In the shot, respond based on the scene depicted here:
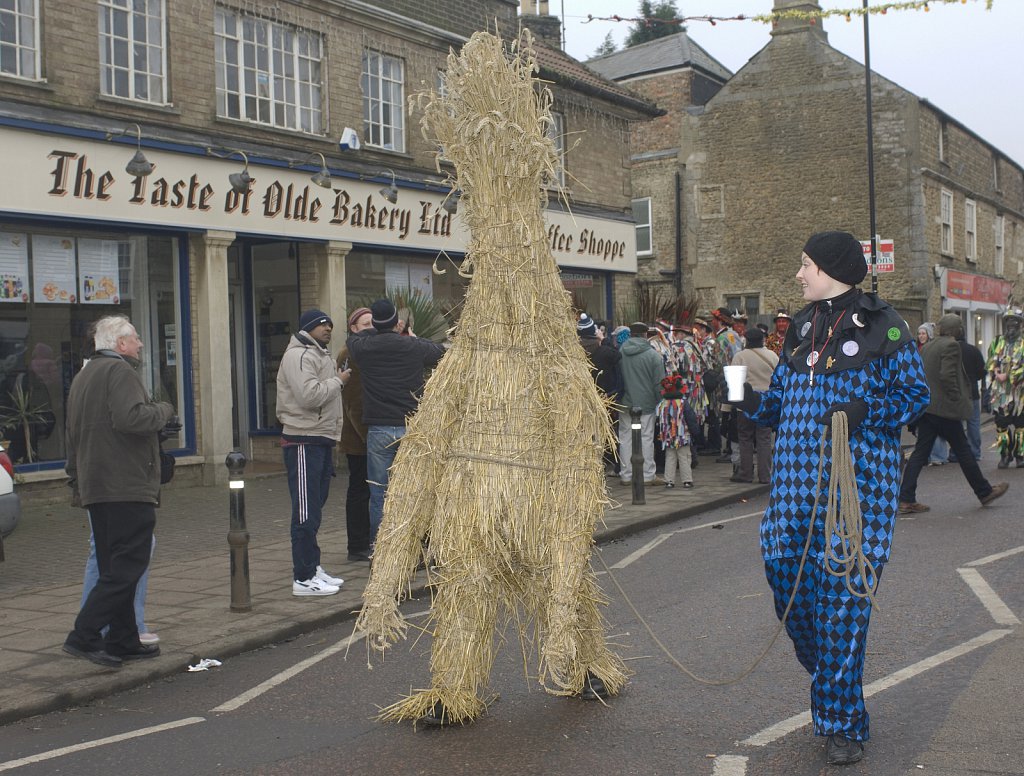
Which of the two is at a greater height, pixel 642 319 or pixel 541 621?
pixel 642 319

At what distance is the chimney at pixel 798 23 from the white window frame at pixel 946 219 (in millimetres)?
5380

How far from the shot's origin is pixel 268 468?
15258 millimetres

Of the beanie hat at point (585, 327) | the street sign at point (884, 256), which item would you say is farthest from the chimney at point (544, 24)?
the beanie hat at point (585, 327)

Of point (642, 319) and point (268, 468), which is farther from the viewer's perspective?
point (642, 319)

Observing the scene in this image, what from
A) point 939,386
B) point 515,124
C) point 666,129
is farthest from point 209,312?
point 666,129

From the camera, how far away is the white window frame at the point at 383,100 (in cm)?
1634

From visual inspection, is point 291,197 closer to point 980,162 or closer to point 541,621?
point 541,621

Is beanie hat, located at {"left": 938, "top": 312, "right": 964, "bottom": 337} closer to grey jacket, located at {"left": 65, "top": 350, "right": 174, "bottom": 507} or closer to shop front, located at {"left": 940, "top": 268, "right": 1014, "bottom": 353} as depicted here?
grey jacket, located at {"left": 65, "top": 350, "right": 174, "bottom": 507}

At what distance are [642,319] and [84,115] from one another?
854cm

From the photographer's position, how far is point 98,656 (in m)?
5.90

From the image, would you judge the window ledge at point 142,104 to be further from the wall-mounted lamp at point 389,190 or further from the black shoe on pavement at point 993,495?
the black shoe on pavement at point 993,495

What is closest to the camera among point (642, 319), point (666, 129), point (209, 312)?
point (209, 312)

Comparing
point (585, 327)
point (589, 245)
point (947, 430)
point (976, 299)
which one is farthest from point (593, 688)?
point (976, 299)

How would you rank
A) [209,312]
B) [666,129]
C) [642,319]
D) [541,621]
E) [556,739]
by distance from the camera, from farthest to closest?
[666,129], [642,319], [209,312], [541,621], [556,739]
